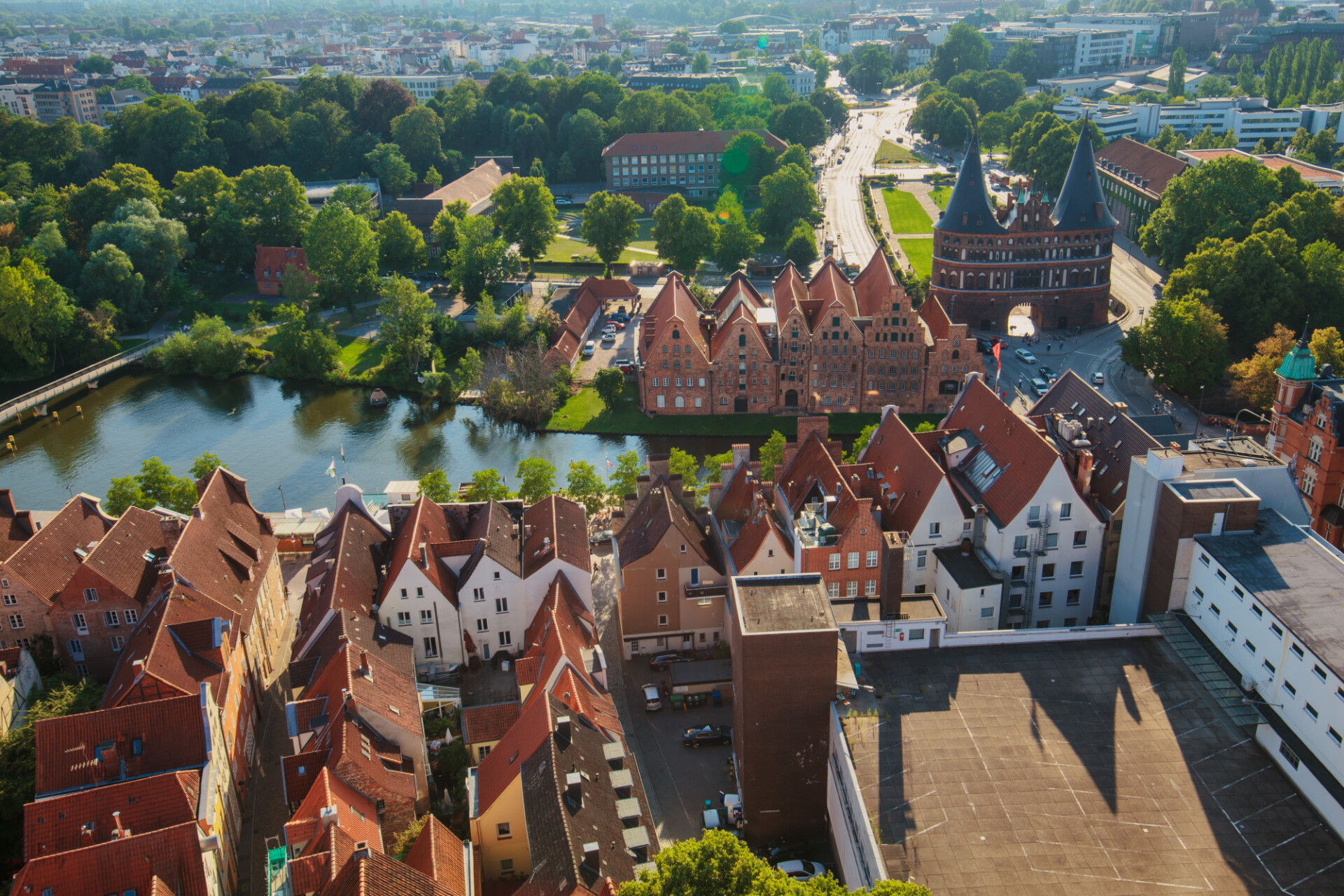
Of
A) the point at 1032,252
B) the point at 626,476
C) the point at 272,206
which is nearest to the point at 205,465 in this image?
the point at 626,476

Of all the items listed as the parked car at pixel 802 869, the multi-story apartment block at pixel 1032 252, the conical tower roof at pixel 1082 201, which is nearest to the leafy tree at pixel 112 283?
the multi-story apartment block at pixel 1032 252

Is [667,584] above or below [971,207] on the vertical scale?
below

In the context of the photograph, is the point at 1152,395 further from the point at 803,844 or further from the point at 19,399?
the point at 19,399

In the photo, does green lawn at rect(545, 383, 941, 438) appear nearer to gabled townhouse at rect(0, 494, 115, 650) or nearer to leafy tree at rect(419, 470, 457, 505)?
leafy tree at rect(419, 470, 457, 505)

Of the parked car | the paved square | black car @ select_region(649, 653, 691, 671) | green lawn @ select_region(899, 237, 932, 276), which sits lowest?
green lawn @ select_region(899, 237, 932, 276)

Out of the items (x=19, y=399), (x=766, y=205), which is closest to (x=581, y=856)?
(x=19, y=399)

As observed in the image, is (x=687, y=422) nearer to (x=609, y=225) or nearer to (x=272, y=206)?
(x=609, y=225)

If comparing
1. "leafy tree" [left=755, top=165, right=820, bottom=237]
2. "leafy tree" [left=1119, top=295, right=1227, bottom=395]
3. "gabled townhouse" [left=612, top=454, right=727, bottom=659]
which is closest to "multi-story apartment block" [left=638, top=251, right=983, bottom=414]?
"leafy tree" [left=1119, top=295, right=1227, bottom=395]
